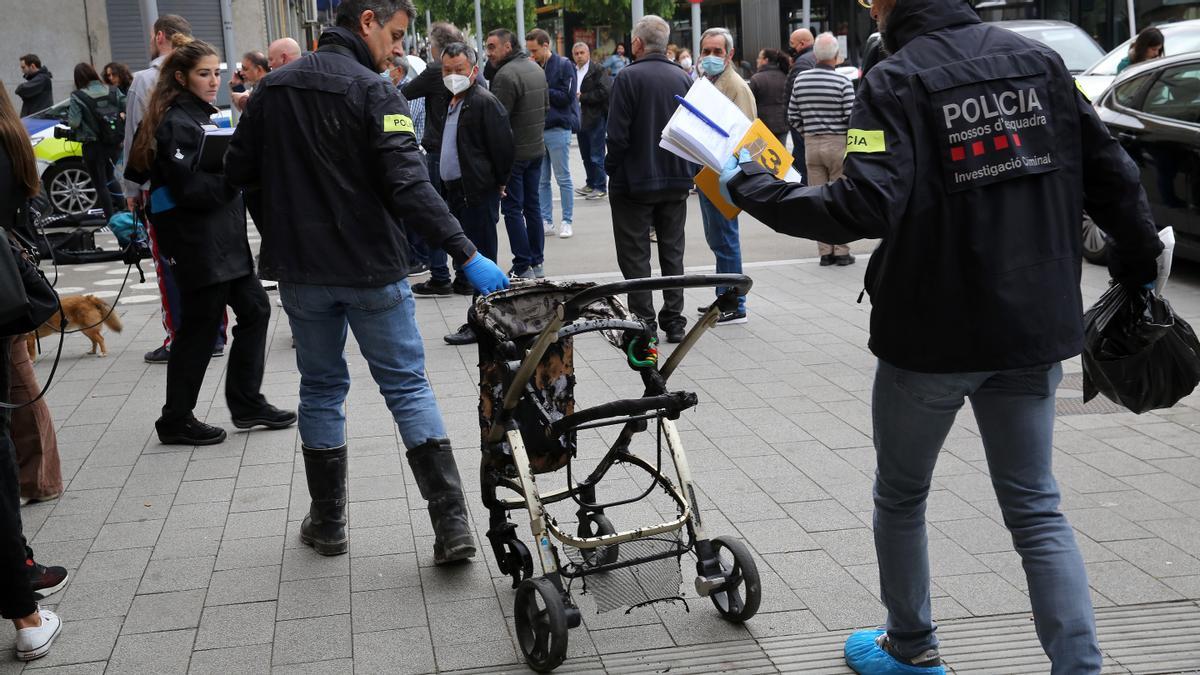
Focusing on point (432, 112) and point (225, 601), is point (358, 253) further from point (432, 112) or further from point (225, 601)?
point (432, 112)

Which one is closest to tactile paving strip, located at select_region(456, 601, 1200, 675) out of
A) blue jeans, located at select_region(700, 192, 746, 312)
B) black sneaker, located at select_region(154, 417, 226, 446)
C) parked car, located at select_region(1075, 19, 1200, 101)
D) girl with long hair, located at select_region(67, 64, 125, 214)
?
black sneaker, located at select_region(154, 417, 226, 446)

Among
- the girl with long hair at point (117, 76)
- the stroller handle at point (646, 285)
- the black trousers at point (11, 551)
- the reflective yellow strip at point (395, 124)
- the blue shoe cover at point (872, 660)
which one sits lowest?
the blue shoe cover at point (872, 660)

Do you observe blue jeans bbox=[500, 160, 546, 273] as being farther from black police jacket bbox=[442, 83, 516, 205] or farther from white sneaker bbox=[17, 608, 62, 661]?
white sneaker bbox=[17, 608, 62, 661]

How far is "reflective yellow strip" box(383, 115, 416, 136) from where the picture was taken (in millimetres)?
4273

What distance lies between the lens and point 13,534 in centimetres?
382

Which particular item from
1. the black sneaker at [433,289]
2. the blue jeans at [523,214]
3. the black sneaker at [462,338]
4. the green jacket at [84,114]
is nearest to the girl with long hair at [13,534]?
the black sneaker at [462,338]

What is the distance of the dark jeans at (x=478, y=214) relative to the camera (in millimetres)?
9070

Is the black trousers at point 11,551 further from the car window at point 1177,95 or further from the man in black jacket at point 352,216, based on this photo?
the car window at point 1177,95

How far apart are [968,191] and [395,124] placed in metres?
2.09

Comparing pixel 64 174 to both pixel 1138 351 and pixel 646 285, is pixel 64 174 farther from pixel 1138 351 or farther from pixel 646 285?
pixel 1138 351

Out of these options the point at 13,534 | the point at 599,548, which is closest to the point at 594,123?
→ the point at 599,548

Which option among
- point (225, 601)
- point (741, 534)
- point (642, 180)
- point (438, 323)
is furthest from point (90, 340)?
point (741, 534)

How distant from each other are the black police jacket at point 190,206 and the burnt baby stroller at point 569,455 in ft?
8.12

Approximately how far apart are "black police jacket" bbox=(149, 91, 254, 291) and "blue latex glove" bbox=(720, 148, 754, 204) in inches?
136
